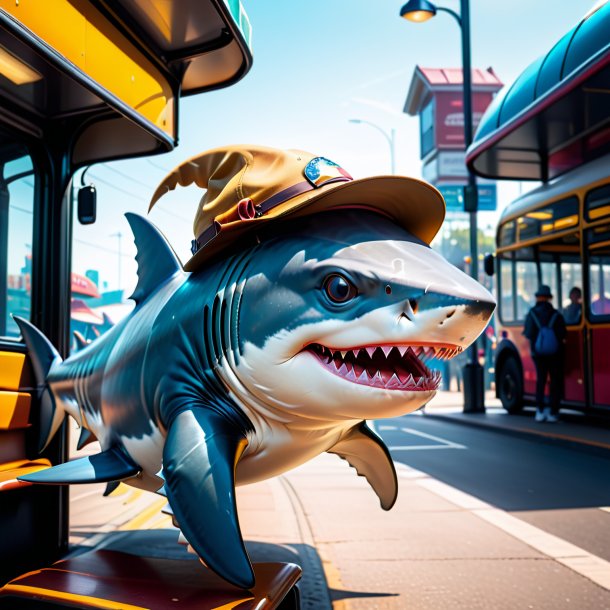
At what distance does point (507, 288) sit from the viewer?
37.8ft

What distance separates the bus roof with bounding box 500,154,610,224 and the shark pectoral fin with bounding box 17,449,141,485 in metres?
8.28

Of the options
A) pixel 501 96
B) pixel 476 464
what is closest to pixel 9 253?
pixel 476 464

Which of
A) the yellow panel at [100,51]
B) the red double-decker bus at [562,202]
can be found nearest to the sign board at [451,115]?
the red double-decker bus at [562,202]

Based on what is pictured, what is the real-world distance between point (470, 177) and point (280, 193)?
11427 millimetres

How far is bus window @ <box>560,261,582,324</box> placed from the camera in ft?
30.6

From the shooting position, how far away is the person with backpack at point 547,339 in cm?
929

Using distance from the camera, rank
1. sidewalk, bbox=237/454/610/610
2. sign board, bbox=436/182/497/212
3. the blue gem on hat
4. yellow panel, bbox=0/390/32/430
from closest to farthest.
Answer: the blue gem on hat → yellow panel, bbox=0/390/32/430 → sidewalk, bbox=237/454/610/610 → sign board, bbox=436/182/497/212

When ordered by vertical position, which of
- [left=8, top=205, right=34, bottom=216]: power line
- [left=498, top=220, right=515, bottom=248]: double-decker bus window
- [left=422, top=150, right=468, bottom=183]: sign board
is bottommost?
[left=8, top=205, right=34, bottom=216]: power line

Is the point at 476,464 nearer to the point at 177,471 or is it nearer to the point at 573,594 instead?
the point at 573,594

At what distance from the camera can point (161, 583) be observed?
1822 millimetres

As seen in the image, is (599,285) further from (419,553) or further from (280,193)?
(280,193)

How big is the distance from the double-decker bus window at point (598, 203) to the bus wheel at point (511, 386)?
3.28 meters

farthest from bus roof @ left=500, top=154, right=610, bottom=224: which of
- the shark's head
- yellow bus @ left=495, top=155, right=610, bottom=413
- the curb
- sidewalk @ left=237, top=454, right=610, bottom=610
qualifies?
the shark's head

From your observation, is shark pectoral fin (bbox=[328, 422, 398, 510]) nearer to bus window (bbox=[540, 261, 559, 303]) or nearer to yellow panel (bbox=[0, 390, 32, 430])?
yellow panel (bbox=[0, 390, 32, 430])
